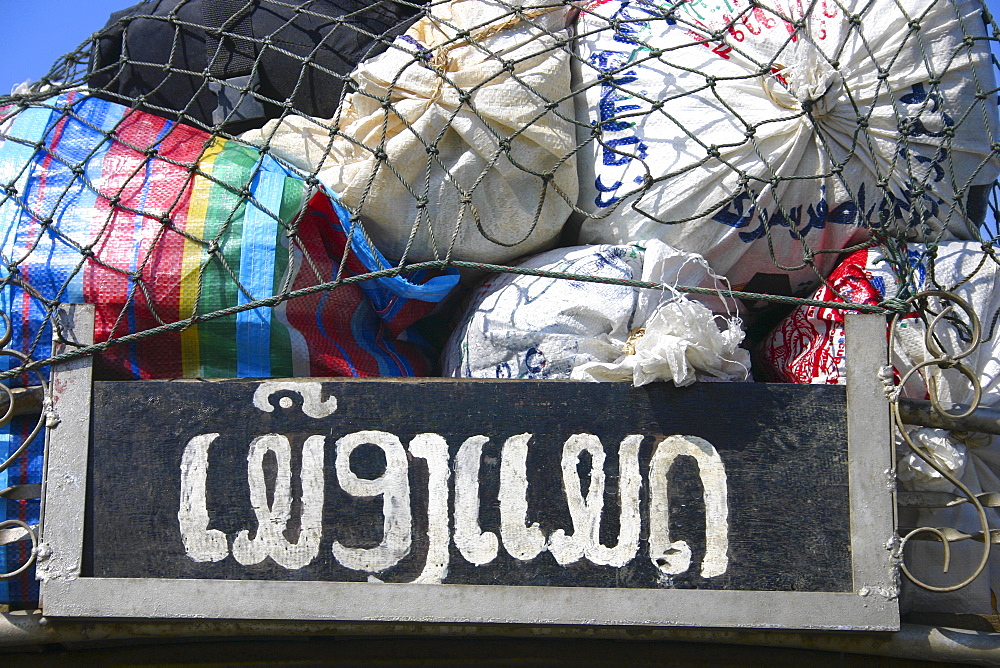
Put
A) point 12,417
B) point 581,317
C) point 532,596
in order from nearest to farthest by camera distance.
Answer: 1. point 532,596
2. point 12,417
3. point 581,317

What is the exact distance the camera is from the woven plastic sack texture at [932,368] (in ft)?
4.14

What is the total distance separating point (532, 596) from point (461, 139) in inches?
28.0

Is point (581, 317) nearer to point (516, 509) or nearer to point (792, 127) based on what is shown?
point (516, 509)

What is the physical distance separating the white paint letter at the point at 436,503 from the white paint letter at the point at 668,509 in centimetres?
26

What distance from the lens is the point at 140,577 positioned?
1.14 m

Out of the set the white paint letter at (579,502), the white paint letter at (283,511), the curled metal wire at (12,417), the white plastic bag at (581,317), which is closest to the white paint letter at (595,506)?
the white paint letter at (579,502)

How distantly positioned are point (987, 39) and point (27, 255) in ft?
4.92

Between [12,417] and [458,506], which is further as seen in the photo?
[12,417]

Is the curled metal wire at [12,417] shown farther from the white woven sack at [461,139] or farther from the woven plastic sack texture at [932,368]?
the woven plastic sack texture at [932,368]

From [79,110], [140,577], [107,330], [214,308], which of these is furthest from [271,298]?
[79,110]

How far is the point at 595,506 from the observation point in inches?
44.2

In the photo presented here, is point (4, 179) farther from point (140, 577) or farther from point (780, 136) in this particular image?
point (780, 136)

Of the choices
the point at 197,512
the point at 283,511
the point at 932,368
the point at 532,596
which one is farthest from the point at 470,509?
the point at 932,368

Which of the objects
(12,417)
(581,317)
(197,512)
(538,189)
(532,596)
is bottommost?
(532,596)
